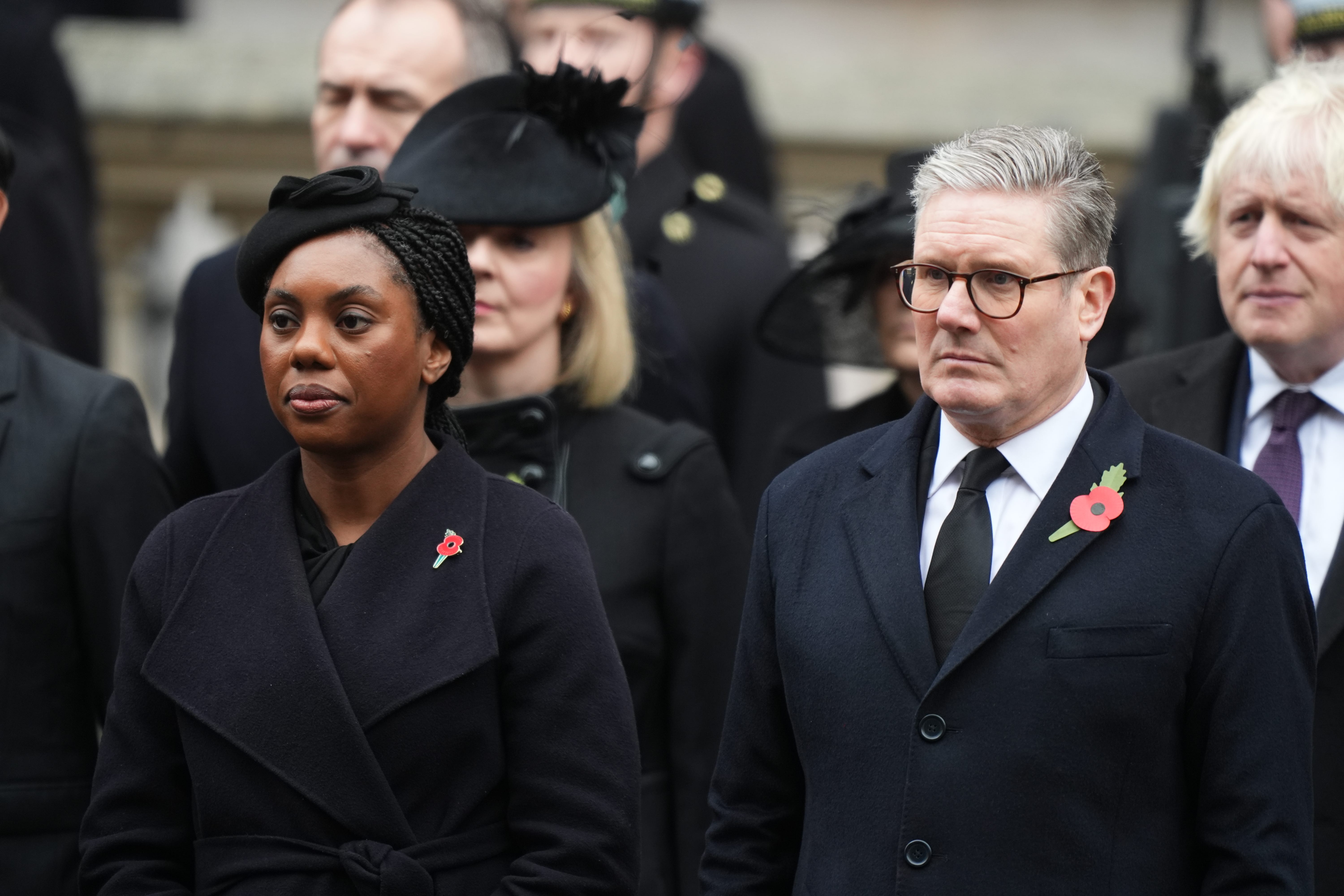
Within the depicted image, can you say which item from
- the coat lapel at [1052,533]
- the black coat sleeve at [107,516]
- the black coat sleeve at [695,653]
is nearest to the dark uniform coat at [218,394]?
the black coat sleeve at [107,516]

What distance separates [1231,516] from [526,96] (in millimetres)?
1932

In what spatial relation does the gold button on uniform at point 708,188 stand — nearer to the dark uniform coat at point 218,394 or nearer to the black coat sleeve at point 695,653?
the dark uniform coat at point 218,394

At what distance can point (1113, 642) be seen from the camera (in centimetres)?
286

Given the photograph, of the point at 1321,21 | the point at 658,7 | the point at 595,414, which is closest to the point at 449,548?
the point at 595,414

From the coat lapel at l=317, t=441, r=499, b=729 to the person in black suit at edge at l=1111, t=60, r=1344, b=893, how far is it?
4.73 feet

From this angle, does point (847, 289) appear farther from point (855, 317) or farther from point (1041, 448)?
point (1041, 448)

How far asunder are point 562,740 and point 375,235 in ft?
2.66

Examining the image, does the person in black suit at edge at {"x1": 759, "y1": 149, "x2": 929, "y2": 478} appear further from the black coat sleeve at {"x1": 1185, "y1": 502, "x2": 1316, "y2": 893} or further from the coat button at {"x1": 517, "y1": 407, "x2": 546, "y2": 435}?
the black coat sleeve at {"x1": 1185, "y1": 502, "x2": 1316, "y2": 893}

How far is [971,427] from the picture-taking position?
307 centimetres

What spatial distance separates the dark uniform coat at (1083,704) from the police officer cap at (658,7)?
249cm

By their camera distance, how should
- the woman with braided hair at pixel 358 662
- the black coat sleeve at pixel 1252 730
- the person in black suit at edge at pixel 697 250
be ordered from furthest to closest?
the person in black suit at edge at pixel 697 250
the woman with braided hair at pixel 358 662
the black coat sleeve at pixel 1252 730

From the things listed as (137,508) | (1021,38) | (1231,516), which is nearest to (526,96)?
(137,508)

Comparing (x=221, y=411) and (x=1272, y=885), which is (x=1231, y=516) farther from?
→ (x=221, y=411)

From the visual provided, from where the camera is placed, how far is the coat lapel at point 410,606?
2.96 meters
